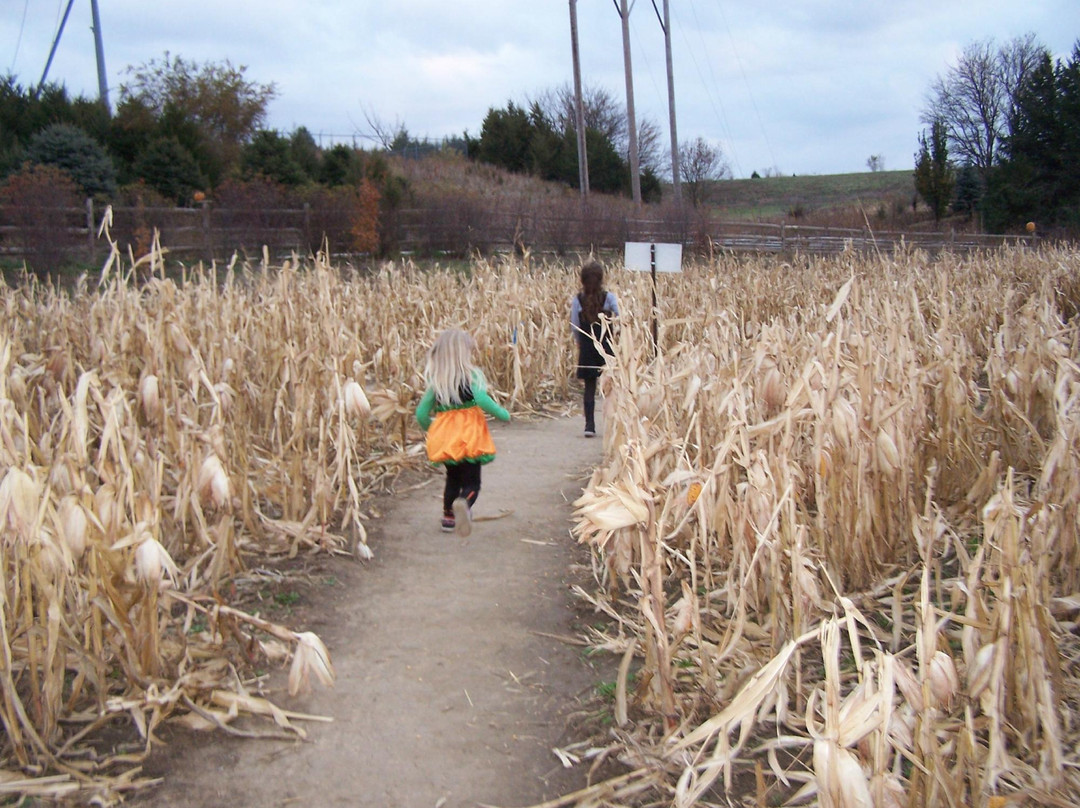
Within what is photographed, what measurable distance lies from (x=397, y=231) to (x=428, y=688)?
1757 centimetres

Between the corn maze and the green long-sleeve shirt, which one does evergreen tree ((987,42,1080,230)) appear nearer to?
the corn maze

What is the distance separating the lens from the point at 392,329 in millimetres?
7965

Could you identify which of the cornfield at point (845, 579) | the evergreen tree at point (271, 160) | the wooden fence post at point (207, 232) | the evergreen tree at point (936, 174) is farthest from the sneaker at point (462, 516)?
the evergreen tree at point (936, 174)

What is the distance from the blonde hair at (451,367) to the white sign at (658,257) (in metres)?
2.79

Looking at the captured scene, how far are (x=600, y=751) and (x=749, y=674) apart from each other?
53cm

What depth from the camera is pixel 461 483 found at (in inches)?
203

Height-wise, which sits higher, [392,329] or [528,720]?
[392,329]

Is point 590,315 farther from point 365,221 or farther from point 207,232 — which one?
point 207,232

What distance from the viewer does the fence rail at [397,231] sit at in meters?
→ 16.4

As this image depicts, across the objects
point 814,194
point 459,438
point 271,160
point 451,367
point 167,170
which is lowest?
point 459,438

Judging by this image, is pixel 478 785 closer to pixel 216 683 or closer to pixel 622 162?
pixel 216 683

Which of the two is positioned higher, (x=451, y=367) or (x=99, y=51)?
(x=99, y=51)

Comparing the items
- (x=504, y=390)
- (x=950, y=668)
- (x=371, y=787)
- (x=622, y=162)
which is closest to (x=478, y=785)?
(x=371, y=787)

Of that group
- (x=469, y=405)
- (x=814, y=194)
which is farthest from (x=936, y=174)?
(x=469, y=405)
